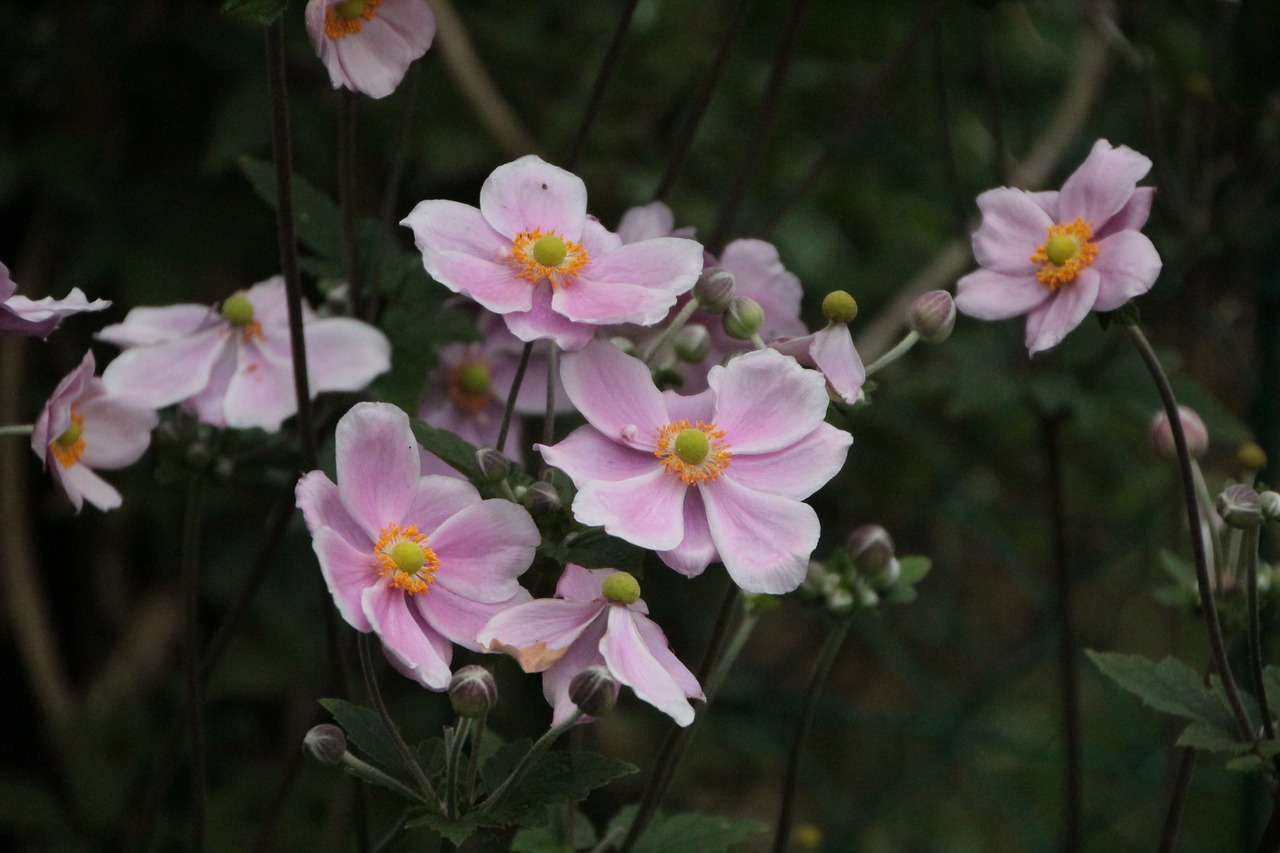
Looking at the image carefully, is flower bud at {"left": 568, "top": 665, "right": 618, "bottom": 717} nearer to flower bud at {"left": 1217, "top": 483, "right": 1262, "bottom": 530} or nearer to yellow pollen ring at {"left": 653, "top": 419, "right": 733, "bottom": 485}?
yellow pollen ring at {"left": 653, "top": 419, "right": 733, "bottom": 485}

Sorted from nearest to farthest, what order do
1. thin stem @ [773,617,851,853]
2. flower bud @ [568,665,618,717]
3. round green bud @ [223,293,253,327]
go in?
flower bud @ [568,665,618,717], thin stem @ [773,617,851,853], round green bud @ [223,293,253,327]

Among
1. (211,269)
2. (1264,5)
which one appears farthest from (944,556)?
(211,269)

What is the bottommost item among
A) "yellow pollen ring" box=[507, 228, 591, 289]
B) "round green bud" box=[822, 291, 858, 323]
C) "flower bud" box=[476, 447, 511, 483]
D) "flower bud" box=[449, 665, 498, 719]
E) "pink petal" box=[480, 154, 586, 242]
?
"flower bud" box=[449, 665, 498, 719]

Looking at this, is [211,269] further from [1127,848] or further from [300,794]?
[1127,848]

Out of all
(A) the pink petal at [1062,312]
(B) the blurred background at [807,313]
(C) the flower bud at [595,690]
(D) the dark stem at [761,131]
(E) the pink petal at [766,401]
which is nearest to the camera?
(C) the flower bud at [595,690]

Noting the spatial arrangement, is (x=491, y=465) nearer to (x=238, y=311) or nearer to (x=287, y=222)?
(x=287, y=222)

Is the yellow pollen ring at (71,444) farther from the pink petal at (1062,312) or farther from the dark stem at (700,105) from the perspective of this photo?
the pink petal at (1062,312)

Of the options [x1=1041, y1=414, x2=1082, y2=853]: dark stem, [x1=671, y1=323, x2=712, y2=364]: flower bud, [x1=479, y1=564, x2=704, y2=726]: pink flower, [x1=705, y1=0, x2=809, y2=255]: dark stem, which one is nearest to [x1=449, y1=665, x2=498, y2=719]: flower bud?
[x1=479, y1=564, x2=704, y2=726]: pink flower

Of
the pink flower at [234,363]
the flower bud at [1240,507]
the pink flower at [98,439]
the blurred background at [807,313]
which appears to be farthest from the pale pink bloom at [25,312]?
the blurred background at [807,313]
